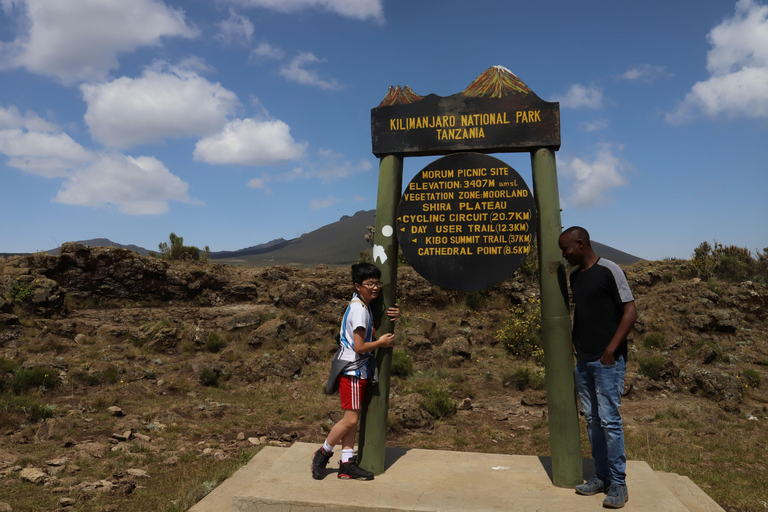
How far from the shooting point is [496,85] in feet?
14.0

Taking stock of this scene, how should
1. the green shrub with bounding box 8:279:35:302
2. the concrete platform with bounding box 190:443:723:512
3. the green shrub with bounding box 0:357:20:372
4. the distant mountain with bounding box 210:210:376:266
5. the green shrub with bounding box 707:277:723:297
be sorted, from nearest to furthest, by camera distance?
the concrete platform with bounding box 190:443:723:512
the green shrub with bounding box 0:357:20:372
the green shrub with bounding box 8:279:35:302
the green shrub with bounding box 707:277:723:297
the distant mountain with bounding box 210:210:376:266

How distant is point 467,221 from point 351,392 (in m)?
1.68

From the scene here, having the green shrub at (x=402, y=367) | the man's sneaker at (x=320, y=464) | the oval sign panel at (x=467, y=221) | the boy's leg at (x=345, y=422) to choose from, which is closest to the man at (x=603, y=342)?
the oval sign panel at (x=467, y=221)

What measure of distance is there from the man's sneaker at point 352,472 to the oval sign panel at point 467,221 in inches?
64.7

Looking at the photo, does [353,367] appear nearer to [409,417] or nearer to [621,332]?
[621,332]

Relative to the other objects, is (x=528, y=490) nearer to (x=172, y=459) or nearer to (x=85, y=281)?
(x=172, y=459)

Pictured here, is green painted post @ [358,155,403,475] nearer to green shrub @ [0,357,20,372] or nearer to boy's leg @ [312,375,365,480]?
boy's leg @ [312,375,365,480]

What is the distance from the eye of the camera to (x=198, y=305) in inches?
635

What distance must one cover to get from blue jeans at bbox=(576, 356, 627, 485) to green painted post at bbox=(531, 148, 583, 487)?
20 cm

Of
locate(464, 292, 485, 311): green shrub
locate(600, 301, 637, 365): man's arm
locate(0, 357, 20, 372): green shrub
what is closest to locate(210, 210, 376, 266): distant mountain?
locate(464, 292, 485, 311): green shrub

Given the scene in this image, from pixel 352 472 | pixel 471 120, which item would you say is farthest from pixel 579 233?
pixel 352 472

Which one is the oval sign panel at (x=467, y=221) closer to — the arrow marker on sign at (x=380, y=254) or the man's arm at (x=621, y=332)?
the arrow marker on sign at (x=380, y=254)

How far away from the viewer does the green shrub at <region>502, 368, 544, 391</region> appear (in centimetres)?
1020

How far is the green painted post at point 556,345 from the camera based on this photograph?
3998mm
